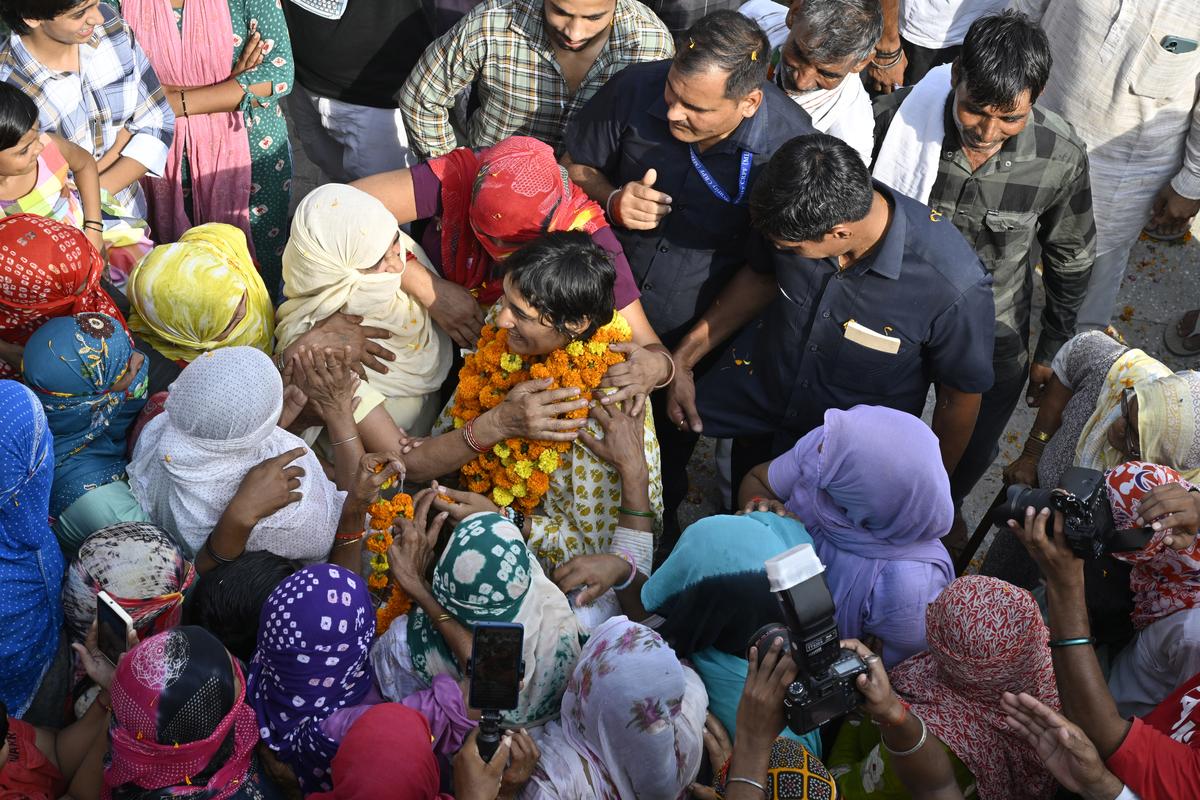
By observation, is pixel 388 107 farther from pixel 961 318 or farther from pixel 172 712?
pixel 172 712

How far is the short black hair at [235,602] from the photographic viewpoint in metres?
2.48

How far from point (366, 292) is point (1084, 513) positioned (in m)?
2.12

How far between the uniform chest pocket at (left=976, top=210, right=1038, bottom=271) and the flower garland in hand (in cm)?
142

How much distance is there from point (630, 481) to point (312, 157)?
288cm

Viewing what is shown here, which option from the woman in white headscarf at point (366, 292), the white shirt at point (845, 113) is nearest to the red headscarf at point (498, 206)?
the woman in white headscarf at point (366, 292)

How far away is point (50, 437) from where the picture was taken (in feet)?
8.16

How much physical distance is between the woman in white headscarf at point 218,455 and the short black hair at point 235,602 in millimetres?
175

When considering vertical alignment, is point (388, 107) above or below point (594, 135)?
below

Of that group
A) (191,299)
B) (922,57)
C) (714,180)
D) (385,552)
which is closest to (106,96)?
(191,299)

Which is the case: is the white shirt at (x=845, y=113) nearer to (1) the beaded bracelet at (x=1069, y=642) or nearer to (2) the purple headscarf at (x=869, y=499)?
(2) the purple headscarf at (x=869, y=499)

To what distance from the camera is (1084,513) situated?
7.55 feet

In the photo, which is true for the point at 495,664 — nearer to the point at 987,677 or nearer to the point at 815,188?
the point at 987,677

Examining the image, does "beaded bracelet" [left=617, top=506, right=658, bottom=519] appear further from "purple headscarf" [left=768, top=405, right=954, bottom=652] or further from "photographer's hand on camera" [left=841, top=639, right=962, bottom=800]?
"photographer's hand on camera" [left=841, top=639, right=962, bottom=800]

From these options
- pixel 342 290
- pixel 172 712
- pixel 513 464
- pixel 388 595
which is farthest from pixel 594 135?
pixel 172 712
